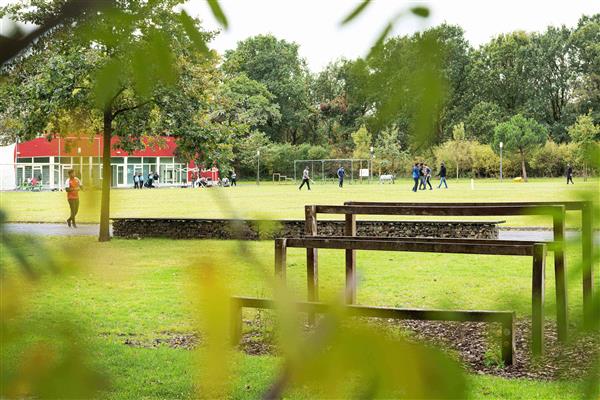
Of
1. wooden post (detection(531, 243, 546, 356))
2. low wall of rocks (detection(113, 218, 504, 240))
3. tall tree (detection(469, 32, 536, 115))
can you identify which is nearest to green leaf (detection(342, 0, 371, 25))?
tall tree (detection(469, 32, 536, 115))

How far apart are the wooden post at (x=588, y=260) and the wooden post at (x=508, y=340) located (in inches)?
110

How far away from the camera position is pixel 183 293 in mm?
483

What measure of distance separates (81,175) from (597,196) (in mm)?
578

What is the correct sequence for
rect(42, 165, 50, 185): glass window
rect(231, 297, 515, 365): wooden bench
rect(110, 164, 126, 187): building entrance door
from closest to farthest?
rect(231, 297, 515, 365): wooden bench, rect(110, 164, 126, 187): building entrance door, rect(42, 165, 50, 185): glass window

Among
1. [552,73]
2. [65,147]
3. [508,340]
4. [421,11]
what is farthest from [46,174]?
[508,340]

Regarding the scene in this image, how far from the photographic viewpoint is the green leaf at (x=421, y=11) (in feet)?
1.74

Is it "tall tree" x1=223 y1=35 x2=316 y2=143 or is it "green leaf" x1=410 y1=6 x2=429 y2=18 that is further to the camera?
"tall tree" x1=223 y1=35 x2=316 y2=143

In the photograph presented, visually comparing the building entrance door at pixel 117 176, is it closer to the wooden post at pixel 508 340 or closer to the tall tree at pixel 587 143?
the tall tree at pixel 587 143

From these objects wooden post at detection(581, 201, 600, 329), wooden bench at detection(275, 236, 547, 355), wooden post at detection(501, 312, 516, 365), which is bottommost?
wooden post at detection(501, 312, 516, 365)

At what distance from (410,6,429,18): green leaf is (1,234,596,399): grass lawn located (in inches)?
7.4

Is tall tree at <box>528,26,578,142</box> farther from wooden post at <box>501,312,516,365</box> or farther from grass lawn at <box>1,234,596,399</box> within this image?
wooden post at <box>501,312,516,365</box>

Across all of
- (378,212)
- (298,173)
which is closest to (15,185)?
(378,212)

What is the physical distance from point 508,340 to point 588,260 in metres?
3.22

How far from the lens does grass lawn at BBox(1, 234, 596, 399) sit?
1.72ft
